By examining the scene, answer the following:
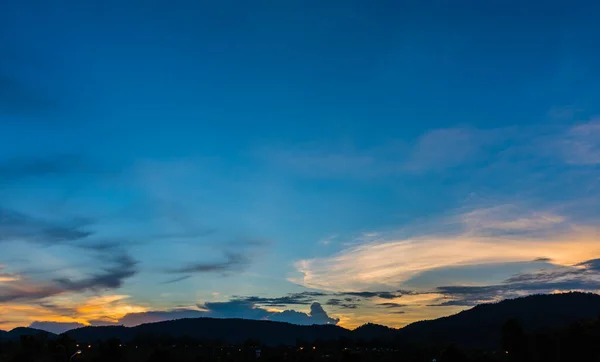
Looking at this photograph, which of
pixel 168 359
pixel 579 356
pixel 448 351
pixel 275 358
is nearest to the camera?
pixel 579 356

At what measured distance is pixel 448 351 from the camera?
505 ft

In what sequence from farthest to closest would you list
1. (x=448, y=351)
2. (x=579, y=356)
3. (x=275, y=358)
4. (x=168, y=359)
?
(x=275, y=358) → (x=168, y=359) → (x=448, y=351) → (x=579, y=356)

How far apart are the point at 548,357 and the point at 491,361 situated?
16.4m

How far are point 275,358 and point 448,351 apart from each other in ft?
195

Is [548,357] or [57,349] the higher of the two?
[57,349]

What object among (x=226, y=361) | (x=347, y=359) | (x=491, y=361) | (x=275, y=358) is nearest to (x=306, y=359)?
(x=275, y=358)

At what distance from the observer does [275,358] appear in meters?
180

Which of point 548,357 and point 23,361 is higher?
point 23,361

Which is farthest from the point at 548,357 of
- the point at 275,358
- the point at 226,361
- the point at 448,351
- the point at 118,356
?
the point at 118,356

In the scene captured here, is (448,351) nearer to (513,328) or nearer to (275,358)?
(513,328)

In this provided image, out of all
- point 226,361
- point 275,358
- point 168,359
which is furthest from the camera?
point 226,361

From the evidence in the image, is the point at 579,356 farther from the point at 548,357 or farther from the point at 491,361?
the point at 491,361

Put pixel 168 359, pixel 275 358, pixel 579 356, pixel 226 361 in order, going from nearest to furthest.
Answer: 1. pixel 579 356
2. pixel 168 359
3. pixel 275 358
4. pixel 226 361

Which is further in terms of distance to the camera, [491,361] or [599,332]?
[491,361]
